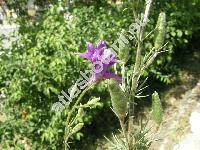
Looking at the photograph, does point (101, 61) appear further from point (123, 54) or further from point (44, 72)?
point (44, 72)

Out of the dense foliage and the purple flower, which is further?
the dense foliage

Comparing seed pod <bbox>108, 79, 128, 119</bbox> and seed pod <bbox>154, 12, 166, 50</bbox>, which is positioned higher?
seed pod <bbox>154, 12, 166, 50</bbox>

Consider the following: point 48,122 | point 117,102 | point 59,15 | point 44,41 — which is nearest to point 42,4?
point 59,15

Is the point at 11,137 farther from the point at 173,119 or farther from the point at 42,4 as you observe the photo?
the point at 42,4

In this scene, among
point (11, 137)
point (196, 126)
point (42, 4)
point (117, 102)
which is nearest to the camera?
point (117, 102)

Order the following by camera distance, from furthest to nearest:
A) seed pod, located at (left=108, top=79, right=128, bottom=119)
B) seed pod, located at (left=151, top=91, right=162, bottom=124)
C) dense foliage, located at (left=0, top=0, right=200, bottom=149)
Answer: dense foliage, located at (left=0, top=0, right=200, bottom=149) < seed pod, located at (left=151, top=91, right=162, bottom=124) < seed pod, located at (left=108, top=79, right=128, bottom=119)

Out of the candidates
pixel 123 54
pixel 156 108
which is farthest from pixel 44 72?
pixel 156 108

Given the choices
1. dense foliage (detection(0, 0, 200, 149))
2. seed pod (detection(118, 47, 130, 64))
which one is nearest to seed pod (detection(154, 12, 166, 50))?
seed pod (detection(118, 47, 130, 64))

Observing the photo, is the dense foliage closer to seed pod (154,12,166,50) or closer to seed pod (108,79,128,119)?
seed pod (154,12,166,50)
